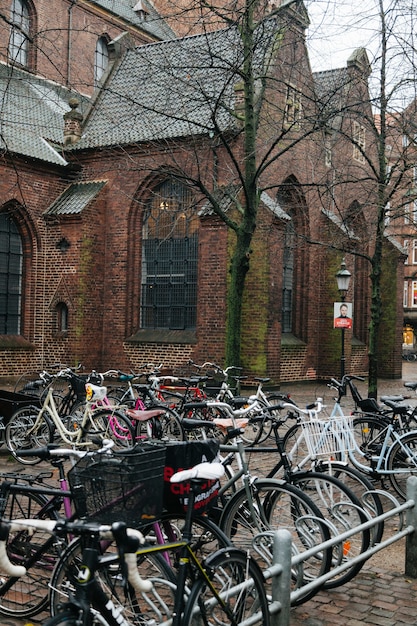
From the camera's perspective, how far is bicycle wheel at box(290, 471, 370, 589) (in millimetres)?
4961

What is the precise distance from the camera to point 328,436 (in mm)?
5906

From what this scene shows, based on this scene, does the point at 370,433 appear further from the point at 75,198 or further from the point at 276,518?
the point at 75,198

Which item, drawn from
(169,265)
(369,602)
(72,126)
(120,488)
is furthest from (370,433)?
(72,126)

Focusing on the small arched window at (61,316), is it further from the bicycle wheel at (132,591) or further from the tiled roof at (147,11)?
the bicycle wheel at (132,591)

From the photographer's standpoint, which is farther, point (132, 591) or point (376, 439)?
point (376, 439)

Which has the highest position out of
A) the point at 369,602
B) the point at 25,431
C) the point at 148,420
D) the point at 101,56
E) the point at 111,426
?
the point at 101,56

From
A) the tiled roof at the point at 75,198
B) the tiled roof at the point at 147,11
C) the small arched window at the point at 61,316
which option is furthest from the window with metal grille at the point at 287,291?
the tiled roof at the point at 147,11

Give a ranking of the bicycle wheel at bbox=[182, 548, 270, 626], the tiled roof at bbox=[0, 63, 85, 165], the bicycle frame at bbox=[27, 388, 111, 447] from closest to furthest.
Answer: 1. the bicycle wheel at bbox=[182, 548, 270, 626]
2. the bicycle frame at bbox=[27, 388, 111, 447]
3. the tiled roof at bbox=[0, 63, 85, 165]

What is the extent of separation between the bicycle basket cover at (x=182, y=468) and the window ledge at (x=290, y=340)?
58.7 ft

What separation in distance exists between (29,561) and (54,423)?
5368mm

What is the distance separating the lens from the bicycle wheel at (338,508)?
4961 mm

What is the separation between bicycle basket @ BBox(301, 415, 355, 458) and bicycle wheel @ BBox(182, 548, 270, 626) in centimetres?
213

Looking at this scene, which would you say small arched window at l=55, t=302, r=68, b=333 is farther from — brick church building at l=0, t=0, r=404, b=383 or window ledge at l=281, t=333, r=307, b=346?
window ledge at l=281, t=333, r=307, b=346

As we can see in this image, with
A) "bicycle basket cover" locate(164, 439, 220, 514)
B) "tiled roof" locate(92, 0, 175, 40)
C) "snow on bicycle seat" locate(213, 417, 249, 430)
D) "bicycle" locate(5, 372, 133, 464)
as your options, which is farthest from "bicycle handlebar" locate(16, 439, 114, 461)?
"tiled roof" locate(92, 0, 175, 40)
